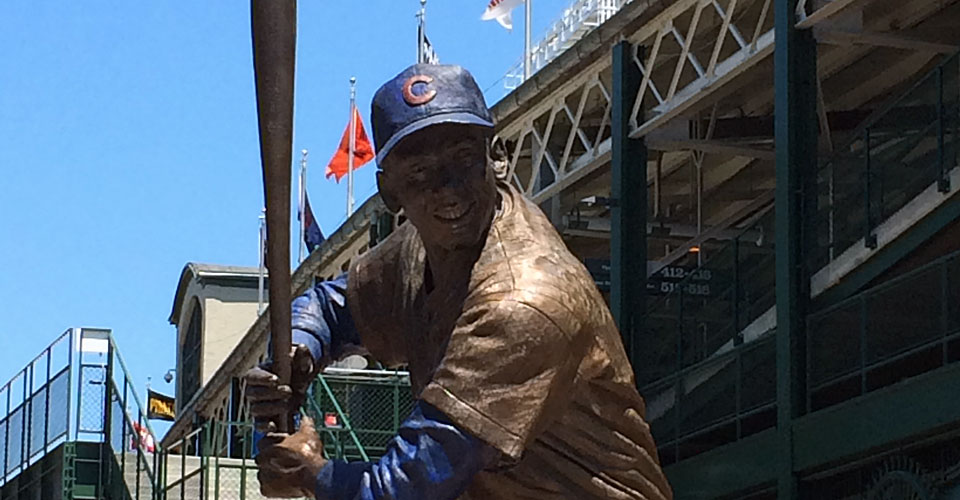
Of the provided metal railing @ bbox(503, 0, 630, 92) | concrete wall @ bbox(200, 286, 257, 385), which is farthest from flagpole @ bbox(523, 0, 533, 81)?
concrete wall @ bbox(200, 286, 257, 385)

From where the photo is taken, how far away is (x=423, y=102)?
5.12m

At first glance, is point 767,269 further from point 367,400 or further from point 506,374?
point 506,374

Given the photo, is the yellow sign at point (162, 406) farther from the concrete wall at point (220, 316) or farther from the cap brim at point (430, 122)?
the cap brim at point (430, 122)

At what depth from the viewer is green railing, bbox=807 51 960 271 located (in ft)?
72.0

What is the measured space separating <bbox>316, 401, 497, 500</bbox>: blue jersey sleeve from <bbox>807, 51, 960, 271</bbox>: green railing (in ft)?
54.2

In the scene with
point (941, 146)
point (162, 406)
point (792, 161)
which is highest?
point (162, 406)

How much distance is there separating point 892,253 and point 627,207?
15.0ft

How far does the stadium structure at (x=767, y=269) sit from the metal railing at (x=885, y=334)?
0.03 m

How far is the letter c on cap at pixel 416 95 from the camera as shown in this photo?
5129 millimetres

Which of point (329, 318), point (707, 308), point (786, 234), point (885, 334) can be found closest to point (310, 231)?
point (707, 308)

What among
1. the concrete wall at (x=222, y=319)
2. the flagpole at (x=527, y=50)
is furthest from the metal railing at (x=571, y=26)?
the concrete wall at (x=222, y=319)

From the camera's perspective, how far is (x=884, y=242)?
2244 cm

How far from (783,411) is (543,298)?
17666 millimetres

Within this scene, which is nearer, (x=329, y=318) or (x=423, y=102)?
(x=423, y=102)
